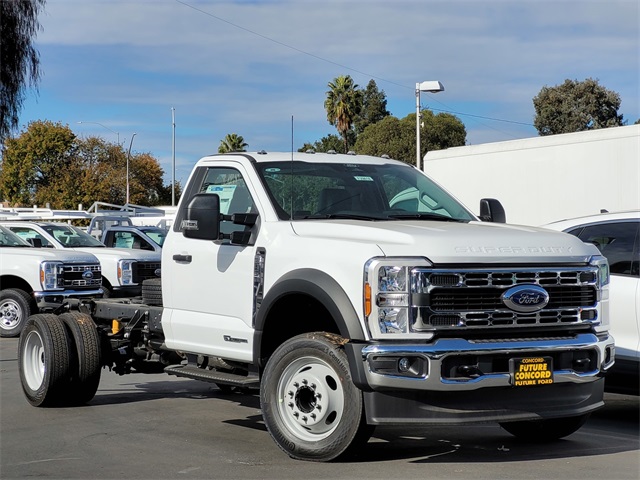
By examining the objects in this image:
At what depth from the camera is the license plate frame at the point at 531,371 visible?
21.0 ft

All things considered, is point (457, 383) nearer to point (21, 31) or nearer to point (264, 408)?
point (264, 408)

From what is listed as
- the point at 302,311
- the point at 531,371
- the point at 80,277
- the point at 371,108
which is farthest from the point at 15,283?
the point at 371,108

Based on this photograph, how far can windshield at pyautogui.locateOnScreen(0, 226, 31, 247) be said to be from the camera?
1803 centimetres

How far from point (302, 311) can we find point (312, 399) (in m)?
0.75

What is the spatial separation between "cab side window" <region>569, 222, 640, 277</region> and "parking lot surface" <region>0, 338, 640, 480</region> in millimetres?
1401

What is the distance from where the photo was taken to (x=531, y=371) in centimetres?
648

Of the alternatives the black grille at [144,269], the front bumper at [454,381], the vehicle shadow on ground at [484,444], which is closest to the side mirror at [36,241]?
the black grille at [144,269]

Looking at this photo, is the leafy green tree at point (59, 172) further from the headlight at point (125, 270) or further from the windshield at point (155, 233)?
the headlight at point (125, 270)

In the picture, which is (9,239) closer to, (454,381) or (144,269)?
(144,269)

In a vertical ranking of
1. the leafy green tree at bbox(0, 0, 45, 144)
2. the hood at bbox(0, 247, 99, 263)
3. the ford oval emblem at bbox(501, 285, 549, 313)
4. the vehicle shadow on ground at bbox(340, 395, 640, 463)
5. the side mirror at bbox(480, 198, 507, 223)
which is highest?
the leafy green tree at bbox(0, 0, 45, 144)

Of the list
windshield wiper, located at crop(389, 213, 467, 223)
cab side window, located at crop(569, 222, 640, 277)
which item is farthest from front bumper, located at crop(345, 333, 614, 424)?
cab side window, located at crop(569, 222, 640, 277)

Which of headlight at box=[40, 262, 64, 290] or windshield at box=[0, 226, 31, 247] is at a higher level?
windshield at box=[0, 226, 31, 247]

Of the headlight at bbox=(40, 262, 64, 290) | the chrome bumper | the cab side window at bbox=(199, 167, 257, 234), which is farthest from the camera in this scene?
the headlight at bbox=(40, 262, 64, 290)

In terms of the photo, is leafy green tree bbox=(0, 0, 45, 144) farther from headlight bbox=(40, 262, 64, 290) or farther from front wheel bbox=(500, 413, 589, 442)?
front wheel bbox=(500, 413, 589, 442)
